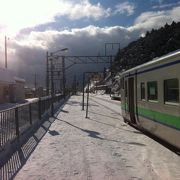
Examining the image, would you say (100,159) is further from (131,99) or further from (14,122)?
(131,99)

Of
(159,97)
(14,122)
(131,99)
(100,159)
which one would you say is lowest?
(100,159)

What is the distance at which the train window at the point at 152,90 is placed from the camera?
11.9m

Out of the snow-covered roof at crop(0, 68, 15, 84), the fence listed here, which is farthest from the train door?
the snow-covered roof at crop(0, 68, 15, 84)

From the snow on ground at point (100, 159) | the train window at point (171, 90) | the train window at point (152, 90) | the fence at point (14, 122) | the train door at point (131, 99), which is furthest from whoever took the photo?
the train door at point (131, 99)

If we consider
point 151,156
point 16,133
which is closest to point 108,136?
point 16,133

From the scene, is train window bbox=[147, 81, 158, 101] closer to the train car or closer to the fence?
the train car

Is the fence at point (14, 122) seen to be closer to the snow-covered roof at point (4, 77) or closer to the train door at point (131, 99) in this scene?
the train door at point (131, 99)

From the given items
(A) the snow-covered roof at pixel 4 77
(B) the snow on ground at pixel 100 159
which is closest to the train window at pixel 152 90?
(B) the snow on ground at pixel 100 159

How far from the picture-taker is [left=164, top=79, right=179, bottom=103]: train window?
9555 millimetres

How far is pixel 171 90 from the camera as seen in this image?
10.1 meters

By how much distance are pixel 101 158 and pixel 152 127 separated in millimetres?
3356

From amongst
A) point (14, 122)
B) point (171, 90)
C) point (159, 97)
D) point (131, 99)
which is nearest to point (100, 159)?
point (171, 90)

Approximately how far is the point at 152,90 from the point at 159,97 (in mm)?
1150

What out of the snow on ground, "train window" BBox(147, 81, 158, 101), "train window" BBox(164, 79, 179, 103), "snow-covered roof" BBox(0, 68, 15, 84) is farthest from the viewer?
"snow-covered roof" BBox(0, 68, 15, 84)
